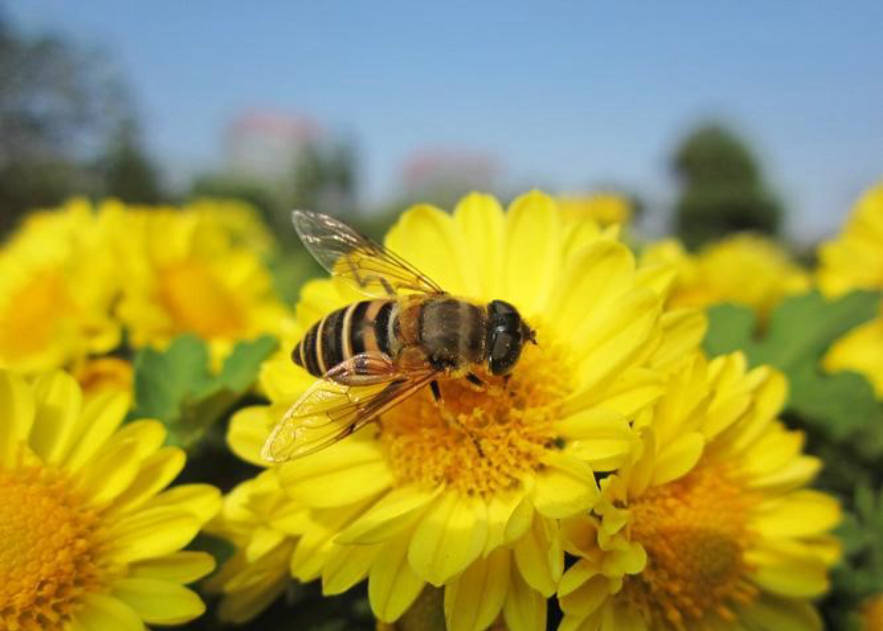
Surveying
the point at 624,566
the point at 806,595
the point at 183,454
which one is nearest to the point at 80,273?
the point at 183,454

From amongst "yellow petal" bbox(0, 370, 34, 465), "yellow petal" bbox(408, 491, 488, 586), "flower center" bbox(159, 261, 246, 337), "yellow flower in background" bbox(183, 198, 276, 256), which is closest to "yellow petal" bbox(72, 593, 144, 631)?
"yellow petal" bbox(0, 370, 34, 465)

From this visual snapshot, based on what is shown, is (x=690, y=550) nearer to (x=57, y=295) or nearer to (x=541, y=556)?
(x=541, y=556)

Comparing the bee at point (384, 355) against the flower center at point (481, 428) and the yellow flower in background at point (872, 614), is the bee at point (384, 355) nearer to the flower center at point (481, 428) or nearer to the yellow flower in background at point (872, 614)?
the flower center at point (481, 428)

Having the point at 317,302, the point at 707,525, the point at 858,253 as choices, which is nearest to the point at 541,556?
the point at 707,525

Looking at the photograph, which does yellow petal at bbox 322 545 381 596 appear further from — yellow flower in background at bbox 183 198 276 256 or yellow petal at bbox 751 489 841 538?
yellow flower in background at bbox 183 198 276 256

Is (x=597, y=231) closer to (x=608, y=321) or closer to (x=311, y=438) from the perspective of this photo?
(x=608, y=321)
